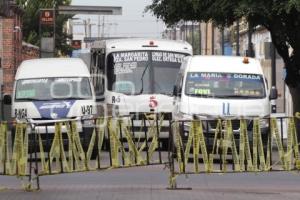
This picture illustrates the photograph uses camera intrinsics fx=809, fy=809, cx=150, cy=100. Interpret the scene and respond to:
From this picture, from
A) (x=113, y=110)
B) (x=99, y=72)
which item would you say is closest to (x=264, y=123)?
(x=113, y=110)

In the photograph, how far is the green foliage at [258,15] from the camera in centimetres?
2300

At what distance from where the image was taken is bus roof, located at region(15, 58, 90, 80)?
20.1 m

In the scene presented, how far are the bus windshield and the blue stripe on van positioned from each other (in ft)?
13.2

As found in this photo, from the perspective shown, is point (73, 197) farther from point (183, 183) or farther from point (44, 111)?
point (44, 111)

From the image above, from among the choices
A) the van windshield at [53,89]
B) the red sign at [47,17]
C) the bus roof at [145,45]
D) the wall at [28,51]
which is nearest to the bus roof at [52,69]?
the van windshield at [53,89]

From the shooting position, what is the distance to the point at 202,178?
588 inches

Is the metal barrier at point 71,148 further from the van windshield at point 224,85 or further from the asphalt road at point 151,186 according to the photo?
the van windshield at point 224,85

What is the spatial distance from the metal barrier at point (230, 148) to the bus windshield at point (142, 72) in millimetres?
9162

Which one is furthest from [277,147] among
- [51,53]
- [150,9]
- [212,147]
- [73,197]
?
[51,53]

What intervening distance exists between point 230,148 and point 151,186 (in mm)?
1488

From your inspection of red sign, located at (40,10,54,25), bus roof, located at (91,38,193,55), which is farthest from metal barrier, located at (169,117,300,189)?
red sign, located at (40,10,54,25)

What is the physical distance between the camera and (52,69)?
66.5ft

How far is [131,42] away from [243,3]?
3434 mm

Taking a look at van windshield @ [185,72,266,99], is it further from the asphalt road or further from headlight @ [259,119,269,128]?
headlight @ [259,119,269,128]
